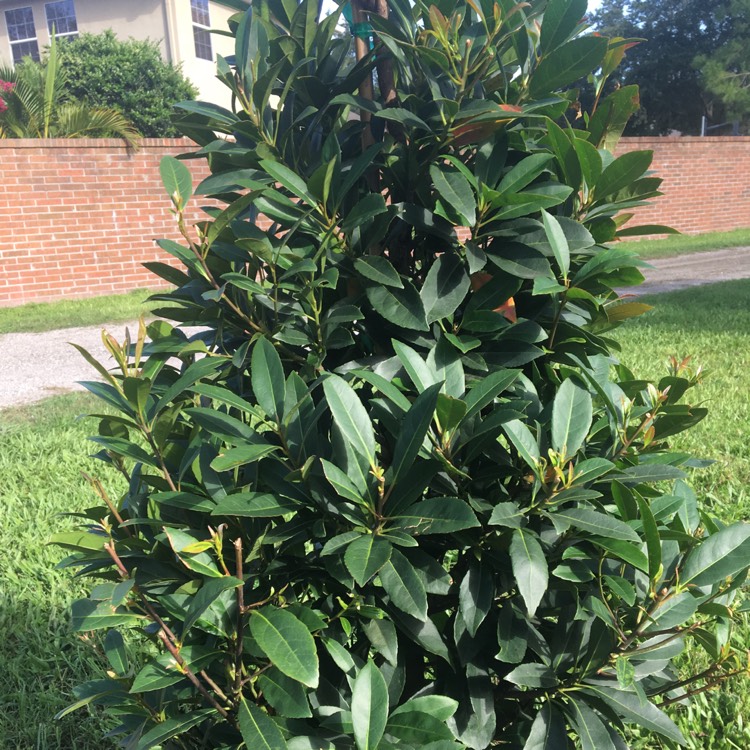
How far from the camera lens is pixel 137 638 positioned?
270 cm

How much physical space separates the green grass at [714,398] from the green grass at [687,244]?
13.5ft

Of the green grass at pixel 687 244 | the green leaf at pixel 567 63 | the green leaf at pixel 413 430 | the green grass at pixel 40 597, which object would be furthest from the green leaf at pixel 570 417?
the green grass at pixel 687 244

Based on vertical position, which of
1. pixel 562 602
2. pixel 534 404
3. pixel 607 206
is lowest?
pixel 562 602

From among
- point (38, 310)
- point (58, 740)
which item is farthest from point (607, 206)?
point (38, 310)

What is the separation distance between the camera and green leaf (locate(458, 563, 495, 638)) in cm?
125

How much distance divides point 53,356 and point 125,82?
1348cm

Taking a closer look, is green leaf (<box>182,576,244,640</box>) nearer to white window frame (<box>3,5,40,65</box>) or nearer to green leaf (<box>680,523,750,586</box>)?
green leaf (<box>680,523,750,586</box>)

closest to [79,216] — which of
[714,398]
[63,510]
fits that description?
[63,510]

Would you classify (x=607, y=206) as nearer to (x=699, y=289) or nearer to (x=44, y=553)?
(x=44, y=553)

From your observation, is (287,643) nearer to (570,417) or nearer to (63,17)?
(570,417)

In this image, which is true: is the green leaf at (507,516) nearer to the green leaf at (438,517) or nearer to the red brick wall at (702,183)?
the green leaf at (438,517)

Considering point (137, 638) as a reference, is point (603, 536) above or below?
above

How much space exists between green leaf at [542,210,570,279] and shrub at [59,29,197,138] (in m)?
18.3

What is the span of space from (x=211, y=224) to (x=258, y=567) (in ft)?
1.96
